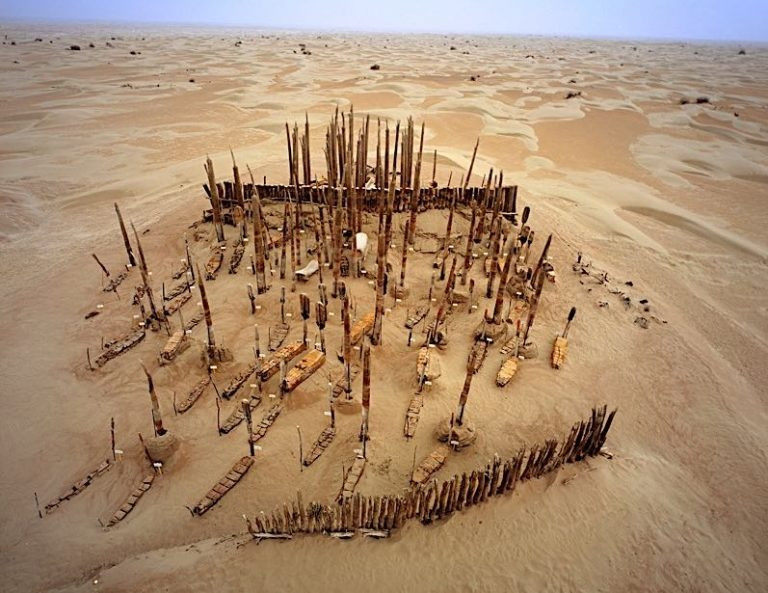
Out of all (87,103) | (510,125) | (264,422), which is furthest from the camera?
(87,103)

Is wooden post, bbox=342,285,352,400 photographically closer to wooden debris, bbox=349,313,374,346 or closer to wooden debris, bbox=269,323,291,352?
wooden debris, bbox=349,313,374,346

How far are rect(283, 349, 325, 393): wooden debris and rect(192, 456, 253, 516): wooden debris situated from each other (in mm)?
1192

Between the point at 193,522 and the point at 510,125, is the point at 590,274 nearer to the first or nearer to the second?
the point at 193,522

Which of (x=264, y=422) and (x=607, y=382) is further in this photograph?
(x=607, y=382)

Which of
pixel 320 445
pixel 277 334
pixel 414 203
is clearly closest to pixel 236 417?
pixel 320 445

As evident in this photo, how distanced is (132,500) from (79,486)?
2.43 feet

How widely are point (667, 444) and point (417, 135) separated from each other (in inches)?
646

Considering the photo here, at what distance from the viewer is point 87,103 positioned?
23766mm

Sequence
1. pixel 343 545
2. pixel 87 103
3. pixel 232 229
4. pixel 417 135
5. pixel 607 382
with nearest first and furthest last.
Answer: pixel 343 545, pixel 607 382, pixel 232 229, pixel 417 135, pixel 87 103

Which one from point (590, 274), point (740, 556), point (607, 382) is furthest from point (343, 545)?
point (590, 274)

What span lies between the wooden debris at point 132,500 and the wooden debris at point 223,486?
0.73 meters

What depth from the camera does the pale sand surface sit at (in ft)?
15.3

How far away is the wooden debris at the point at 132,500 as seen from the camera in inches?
198

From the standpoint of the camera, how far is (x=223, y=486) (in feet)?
17.3
